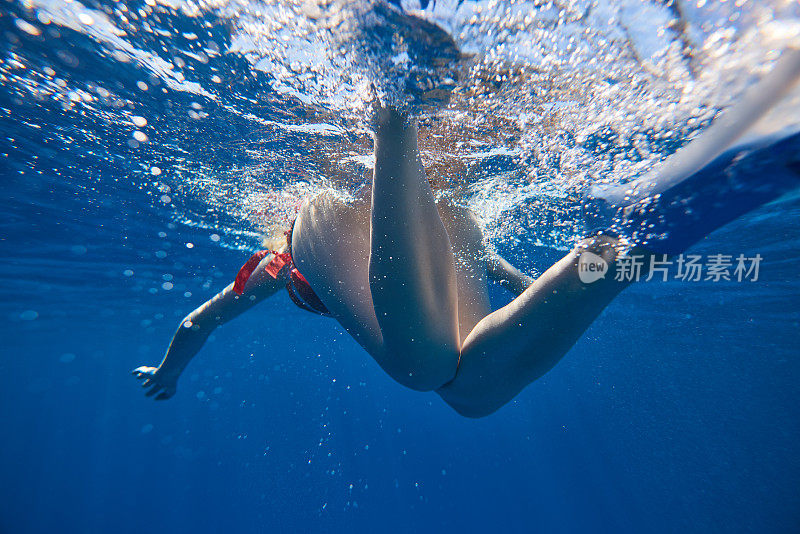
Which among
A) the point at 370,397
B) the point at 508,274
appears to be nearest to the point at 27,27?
the point at 508,274

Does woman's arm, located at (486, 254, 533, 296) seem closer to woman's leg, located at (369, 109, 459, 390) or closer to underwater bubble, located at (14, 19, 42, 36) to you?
woman's leg, located at (369, 109, 459, 390)

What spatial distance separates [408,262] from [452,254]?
432mm

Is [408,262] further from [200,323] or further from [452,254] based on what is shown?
[200,323]

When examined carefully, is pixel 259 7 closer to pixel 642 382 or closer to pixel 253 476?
pixel 642 382

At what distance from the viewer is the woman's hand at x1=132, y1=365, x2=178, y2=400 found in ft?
12.9

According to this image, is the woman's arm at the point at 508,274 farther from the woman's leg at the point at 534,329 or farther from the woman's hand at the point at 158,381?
the woman's hand at the point at 158,381

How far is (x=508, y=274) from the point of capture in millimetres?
4305

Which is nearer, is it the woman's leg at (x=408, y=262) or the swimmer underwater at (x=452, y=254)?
the swimmer underwater at (x=452, y=254)

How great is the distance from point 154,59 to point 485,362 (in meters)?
4.65

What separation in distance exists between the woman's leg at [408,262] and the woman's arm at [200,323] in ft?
7.32

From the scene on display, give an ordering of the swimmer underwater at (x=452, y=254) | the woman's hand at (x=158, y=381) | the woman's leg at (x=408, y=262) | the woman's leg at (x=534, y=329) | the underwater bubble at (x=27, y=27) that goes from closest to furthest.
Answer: the swimmer underwater at (x=452, y=254) → the woman's leg at (x=534, y=329) → the woman's leg at (x=408, y=262) → the underwater bubble at (x=27, y=27) → the woman's hand at (x=158, y=381)

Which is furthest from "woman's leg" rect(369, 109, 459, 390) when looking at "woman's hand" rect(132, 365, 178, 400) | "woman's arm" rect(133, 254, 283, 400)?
"woman's hand" rect(132, 365, 178, 400)

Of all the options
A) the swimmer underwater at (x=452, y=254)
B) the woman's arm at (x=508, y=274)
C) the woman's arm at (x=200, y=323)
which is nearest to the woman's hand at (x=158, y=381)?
the woman's arm at (x=200, y=323)

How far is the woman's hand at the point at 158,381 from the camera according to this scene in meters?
3.92
